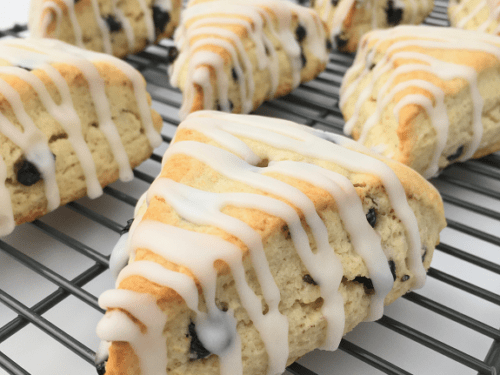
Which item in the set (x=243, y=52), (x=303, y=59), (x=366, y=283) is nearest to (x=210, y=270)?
(x=366, y=283)

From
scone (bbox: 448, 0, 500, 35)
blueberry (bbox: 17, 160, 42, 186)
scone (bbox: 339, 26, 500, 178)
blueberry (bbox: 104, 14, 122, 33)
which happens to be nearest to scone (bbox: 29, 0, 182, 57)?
blueberry (bbox: 104, 14, 122, 33)

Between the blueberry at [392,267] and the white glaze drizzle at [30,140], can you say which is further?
the white glaze drizzle at [30,140]

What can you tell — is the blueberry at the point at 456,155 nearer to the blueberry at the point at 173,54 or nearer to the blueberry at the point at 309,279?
the blueberry at the point at 309,279

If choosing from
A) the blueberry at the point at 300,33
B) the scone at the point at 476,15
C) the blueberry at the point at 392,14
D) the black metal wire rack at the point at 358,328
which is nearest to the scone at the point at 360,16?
the blueberry at the point at 392,14

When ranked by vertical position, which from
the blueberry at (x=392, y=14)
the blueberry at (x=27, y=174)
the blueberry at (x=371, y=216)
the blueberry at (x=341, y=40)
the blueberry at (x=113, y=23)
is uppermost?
the blueberry at (x=392, y=14)

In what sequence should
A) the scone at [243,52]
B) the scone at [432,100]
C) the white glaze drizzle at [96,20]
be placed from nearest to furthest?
the scone at [432,100] → the scone at [243,52] → the white glaze drizzle at [96,20]

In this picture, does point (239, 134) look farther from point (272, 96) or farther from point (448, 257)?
point (272, 96)

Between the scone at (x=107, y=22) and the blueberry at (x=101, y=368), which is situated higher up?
the scone at (x=107, y=22)
